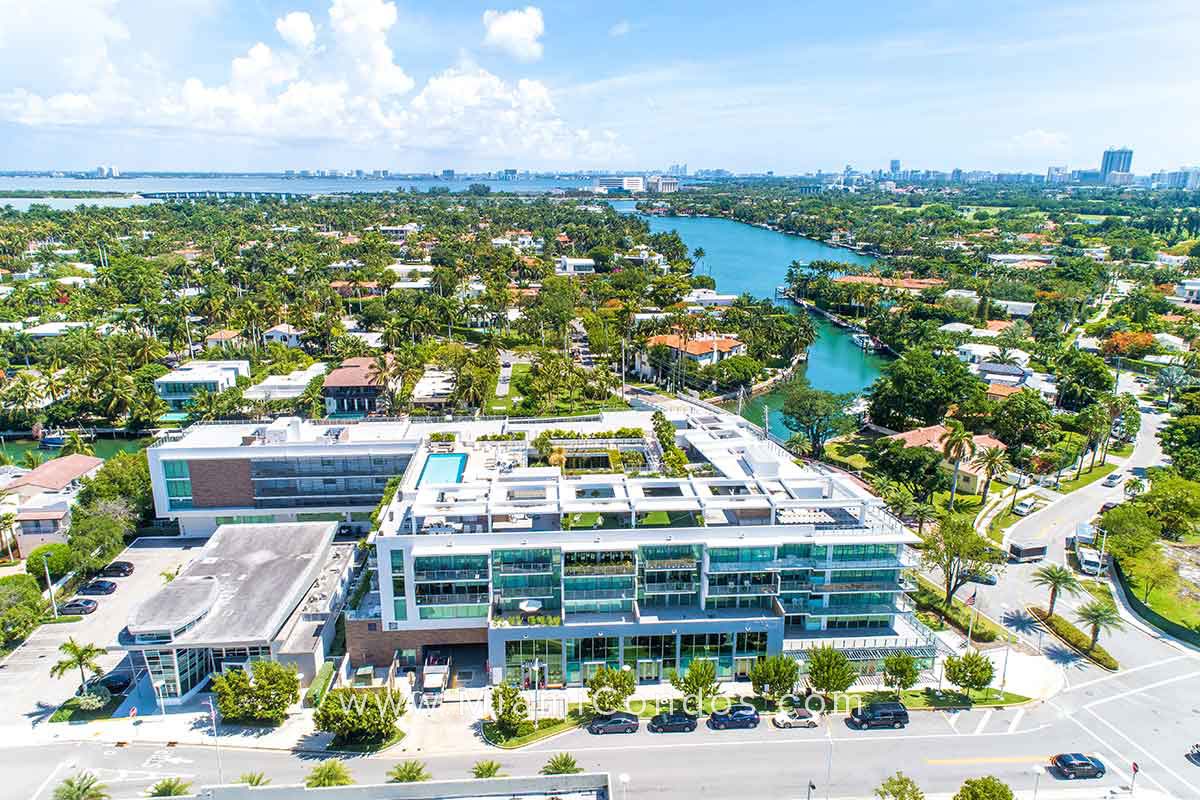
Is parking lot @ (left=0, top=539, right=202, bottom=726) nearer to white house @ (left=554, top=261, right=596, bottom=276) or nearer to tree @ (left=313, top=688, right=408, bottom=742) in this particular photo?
tree @ (left=313, top=688, right=408, bottom=742)

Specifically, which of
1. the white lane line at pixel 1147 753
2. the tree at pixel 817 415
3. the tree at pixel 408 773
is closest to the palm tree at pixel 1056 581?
the white lane line at pixel 1147 753

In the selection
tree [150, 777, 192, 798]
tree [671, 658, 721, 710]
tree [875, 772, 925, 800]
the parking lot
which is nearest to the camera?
tree [875, 772, 925, 800]

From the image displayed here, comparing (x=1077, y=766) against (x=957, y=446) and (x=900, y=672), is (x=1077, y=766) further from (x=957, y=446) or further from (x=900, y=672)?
(x=957, y=446)

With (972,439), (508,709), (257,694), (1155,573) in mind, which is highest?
(972,439)

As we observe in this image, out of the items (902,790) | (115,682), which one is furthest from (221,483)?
(902,790)

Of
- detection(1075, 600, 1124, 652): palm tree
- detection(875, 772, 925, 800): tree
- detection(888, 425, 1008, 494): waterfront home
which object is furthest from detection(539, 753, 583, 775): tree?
detection(888, 425, 1008, 494): waterfront home

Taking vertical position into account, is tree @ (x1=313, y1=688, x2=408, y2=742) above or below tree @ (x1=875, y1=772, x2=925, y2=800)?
below

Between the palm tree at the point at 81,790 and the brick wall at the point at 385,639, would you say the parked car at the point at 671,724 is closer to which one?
the brick wall at the point at 385,639
